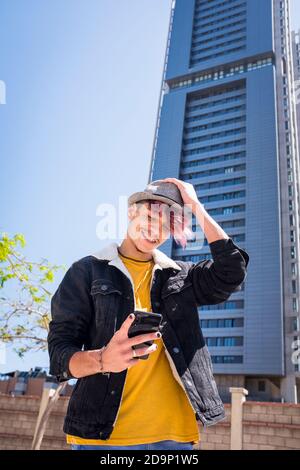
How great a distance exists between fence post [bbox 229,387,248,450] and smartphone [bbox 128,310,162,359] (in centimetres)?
836

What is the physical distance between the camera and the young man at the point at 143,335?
1.53m

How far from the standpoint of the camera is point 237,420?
8789 mm

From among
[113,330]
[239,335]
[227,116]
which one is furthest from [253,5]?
Answer: [113,330]

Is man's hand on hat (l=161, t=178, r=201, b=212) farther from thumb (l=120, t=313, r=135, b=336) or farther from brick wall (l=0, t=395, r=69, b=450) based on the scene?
brick wall (l=0, t=395, r=69, b=450)

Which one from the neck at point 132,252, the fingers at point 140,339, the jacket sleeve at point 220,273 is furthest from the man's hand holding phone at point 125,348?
the neck at point 132,252

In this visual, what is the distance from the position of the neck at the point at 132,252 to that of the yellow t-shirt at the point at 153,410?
1.60ft

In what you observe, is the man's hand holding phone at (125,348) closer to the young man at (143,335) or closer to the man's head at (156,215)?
the young man at (143,335)

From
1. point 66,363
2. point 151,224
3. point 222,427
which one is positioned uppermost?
point 151,224

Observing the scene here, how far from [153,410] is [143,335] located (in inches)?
19.6

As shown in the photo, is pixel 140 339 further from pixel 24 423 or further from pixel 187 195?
pixel 24 423

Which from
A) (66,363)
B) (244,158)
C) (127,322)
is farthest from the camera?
(244,158)

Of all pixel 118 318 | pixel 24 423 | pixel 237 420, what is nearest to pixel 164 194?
pixel 118 318

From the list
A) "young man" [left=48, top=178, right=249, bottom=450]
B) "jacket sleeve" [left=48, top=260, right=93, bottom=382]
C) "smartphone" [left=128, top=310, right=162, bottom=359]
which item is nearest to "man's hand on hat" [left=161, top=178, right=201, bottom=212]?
"young man" [left=48, top=178, right=249, bottom=450]

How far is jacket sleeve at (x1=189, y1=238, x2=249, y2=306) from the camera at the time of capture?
1851 mm
